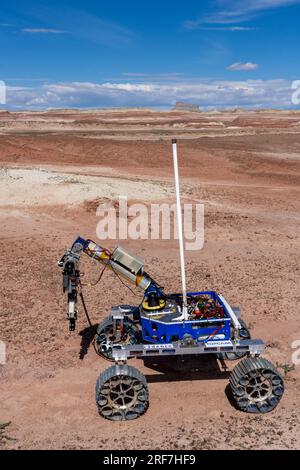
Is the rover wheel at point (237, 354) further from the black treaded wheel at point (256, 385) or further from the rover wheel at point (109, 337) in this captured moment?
the rover wheel at point (109, 337)

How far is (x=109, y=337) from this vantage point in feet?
32.2

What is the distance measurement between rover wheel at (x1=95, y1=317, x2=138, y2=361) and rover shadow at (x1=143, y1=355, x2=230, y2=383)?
68 centimetres

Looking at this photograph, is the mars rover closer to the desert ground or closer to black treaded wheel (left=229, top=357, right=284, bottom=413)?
black treaded wheel (left=229, top=357, right=284, bottom=413)

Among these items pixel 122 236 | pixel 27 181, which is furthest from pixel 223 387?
pixel 27 181

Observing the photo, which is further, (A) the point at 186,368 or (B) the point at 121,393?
(A) the point at 186,368

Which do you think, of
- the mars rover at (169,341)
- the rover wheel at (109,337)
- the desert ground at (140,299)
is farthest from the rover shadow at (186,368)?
the mars rover at (169,341)

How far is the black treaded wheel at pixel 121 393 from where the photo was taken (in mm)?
7523

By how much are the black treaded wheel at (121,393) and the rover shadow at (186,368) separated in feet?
A: 4.04

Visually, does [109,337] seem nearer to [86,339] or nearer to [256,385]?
[86,339]

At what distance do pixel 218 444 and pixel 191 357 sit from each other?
2771mm

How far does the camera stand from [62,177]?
2572cm

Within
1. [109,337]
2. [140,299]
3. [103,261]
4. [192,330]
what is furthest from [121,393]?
[140,299]

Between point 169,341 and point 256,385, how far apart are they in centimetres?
167

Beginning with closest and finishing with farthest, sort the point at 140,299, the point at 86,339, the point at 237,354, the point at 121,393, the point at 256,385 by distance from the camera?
the point at 121,393
the point at 256,385
the point at 237,354
the point at 86,339
the point at 140,299
